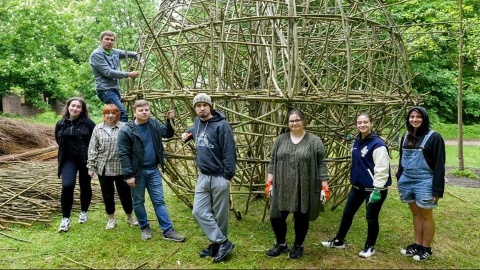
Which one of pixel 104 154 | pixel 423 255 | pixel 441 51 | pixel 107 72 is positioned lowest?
pixel 423 255

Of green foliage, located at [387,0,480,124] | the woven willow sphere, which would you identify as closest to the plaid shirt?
the woven willow sphere

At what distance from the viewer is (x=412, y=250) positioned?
4562mm

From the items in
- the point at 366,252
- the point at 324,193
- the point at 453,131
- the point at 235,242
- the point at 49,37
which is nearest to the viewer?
the point at 324,193

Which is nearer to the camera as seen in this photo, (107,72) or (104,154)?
(104,154)

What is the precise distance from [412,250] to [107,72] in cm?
412

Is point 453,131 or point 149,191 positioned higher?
point 149,191

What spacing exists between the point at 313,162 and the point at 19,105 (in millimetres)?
21229

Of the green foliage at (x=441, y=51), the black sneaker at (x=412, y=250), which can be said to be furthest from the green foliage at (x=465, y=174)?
the black sneaker at (x=412, y=250)

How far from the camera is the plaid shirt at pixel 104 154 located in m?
4.82

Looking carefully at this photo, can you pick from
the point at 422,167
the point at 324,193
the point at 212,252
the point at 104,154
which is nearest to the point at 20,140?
the point at 104,154

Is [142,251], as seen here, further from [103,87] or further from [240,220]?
[103,87]

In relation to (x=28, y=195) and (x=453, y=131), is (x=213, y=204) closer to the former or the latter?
(x=28, y=195)

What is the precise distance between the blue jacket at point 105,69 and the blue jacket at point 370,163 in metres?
2.87

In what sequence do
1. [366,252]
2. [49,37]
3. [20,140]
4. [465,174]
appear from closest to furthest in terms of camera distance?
[366,252] → [465,174] → [20,140] → [49,37]
